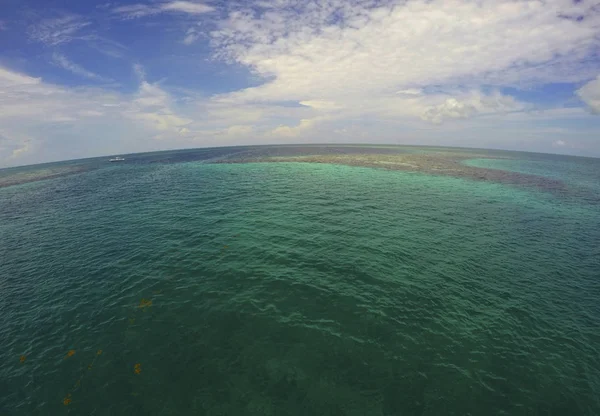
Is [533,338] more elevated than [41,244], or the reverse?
[41,244]

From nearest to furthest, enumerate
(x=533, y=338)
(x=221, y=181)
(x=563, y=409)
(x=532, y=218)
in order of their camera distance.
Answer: (x=563, y=409) → (x=533, y=338) → (x=532, y=218) → (x=221, y=181)

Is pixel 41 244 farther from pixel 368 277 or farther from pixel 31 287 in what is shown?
pixel 368 277

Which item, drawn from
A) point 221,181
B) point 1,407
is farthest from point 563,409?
point 221,181

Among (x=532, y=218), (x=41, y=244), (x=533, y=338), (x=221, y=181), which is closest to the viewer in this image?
(x=533, y=338)

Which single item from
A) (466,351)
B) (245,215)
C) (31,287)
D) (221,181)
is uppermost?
(221,181)

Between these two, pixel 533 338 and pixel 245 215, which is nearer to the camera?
pixel 533 338

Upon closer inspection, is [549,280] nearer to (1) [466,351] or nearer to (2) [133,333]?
(1) [466,351]

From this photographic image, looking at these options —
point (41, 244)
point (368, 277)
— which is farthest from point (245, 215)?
point (41, 244)
